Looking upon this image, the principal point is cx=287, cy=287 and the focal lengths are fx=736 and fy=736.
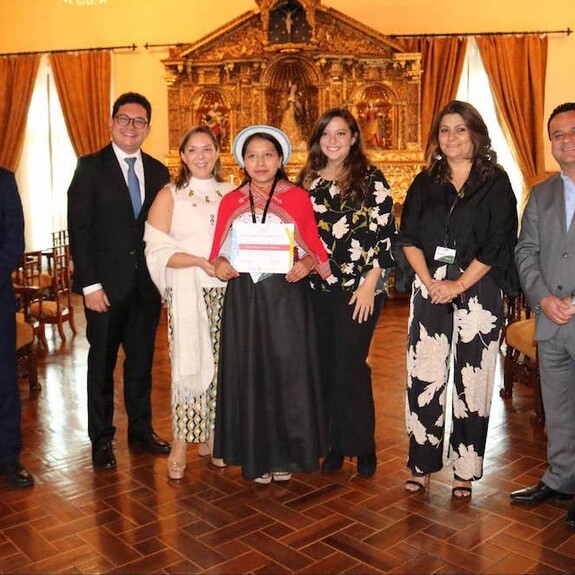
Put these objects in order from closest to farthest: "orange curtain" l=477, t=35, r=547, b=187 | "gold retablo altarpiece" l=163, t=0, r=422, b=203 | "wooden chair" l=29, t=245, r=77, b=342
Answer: "wooden chair" l=29, t=245, r=77, b=342 < "gold retablo altarpiece" l=163, t=0, r=422, b=203 < "orange curtain" l=477, t=35, r=547, b=187

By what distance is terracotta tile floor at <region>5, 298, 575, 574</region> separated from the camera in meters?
2.96

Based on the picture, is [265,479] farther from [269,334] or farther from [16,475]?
[16,475]

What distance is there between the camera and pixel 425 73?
10.1 meters

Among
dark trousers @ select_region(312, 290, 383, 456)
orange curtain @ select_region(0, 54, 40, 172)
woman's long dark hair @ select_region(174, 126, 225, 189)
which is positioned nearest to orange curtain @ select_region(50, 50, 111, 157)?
orange curtain @ select_region(0, 54, 40, 172)

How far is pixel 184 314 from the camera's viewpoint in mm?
3676

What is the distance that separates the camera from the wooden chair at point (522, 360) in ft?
15.5

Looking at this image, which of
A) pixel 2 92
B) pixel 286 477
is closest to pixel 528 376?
pixel 286 477

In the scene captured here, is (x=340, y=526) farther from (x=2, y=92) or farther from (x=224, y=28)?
(x=2, y=92)

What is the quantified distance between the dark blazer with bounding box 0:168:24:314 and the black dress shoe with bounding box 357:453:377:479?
198cm

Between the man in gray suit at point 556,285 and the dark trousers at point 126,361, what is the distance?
6.84ft

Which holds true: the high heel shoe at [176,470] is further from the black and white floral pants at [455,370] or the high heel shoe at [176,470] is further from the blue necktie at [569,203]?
the blue necktie at [569,203]

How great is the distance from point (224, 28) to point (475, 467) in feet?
25.1

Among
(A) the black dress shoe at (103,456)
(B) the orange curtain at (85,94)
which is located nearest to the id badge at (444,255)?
(A) the black dress shoe at (103,456)

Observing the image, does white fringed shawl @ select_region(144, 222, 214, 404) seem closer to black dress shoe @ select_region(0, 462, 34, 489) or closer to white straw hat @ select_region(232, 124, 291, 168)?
white straw hat @ select_region(232, 124, 291, 168)
